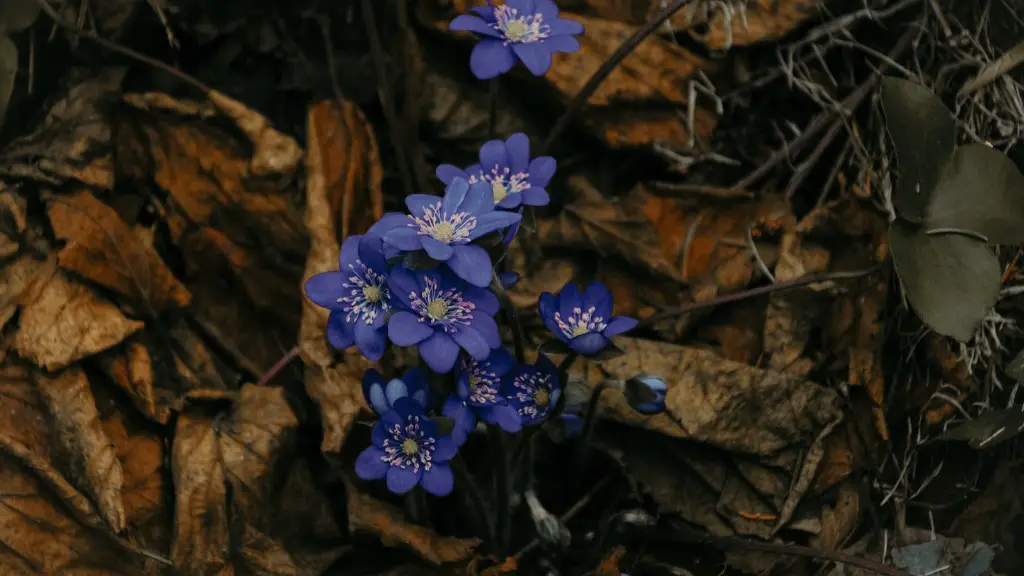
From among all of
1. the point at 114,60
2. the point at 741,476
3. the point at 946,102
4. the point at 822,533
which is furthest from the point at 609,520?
the point at 114,60

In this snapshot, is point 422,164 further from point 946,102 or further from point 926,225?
point 946,102

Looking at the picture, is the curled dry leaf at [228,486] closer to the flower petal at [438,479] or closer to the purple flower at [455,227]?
the flower petal at [438,479]

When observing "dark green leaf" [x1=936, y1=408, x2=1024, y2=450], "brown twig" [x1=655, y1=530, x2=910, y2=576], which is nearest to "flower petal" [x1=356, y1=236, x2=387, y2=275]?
"brown twig" [x1=655, y1=530, x2=910, y2=576]

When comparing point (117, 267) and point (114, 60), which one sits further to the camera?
point (114, 60)

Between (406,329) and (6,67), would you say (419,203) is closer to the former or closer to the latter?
(406,329)

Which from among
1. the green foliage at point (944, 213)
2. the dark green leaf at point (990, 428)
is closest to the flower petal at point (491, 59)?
the green foliage at point (944, 213)
